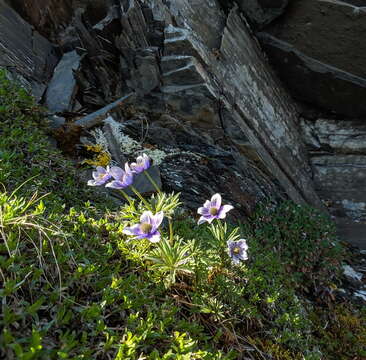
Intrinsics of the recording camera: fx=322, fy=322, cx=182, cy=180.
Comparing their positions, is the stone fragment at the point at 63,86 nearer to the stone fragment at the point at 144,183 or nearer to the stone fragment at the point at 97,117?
the stone fragment at the point at 97,117

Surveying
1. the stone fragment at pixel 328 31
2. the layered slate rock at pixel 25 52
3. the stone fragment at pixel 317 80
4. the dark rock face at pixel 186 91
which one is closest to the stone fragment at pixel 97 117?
the dark rock face at pixel 186 91

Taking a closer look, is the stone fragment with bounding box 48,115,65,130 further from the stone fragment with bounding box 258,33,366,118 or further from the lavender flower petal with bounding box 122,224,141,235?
the stone fragment with bounding box 258,33,366,118

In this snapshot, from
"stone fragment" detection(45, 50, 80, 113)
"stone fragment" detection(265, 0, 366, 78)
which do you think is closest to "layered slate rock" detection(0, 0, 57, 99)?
"stone fragment" detection(45, 50, 80, 113)

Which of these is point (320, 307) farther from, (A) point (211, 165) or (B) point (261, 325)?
(A) point (211, 165)

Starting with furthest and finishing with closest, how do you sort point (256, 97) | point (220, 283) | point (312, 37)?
point (312, 37) < point (256, 97) < point (220, 283)

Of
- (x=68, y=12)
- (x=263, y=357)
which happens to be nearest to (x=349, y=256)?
(x=263, y=357)
